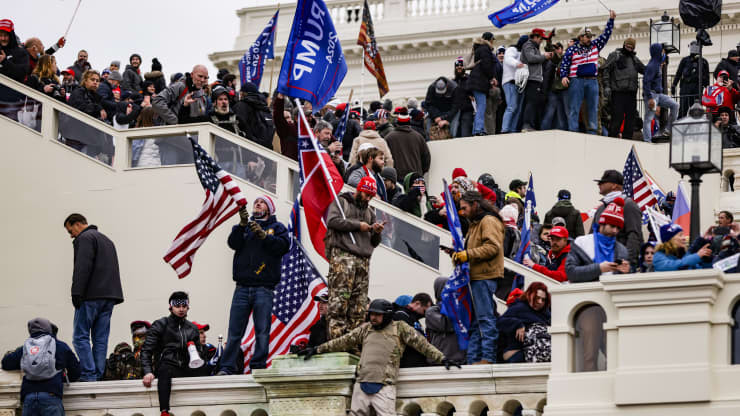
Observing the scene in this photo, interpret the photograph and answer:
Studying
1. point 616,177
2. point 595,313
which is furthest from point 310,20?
point 595,313

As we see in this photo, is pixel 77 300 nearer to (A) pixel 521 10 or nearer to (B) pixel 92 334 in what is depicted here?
(B) pixel 92 334

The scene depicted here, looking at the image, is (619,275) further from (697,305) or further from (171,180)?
(171,180)

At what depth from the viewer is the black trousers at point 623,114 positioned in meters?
25.5

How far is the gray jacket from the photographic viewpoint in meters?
24.4

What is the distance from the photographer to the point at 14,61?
2286 cm

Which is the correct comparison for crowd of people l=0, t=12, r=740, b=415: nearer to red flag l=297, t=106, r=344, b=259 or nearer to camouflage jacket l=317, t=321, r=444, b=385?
camouflage jacket l=317, t=321, r=444, b=385

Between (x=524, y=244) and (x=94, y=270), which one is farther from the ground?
(x=524, y=244)

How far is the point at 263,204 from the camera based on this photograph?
1708cm

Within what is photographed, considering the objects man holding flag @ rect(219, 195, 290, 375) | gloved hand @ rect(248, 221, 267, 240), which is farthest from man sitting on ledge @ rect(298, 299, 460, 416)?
gloved hand @ rect(248, 221, 267, 240)

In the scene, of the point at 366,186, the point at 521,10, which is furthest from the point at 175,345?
the point at 521,10

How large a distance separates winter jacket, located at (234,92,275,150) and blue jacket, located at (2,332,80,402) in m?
6.10

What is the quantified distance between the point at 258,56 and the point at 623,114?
6.58 meters

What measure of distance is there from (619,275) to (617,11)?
2936 cm

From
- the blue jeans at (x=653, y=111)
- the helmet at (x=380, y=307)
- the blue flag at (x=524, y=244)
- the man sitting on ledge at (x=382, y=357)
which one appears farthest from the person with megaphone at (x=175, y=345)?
→ the blue jeans at (x=653, y=111)
